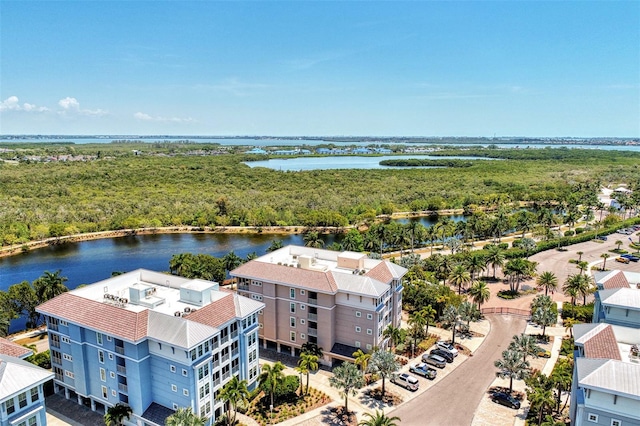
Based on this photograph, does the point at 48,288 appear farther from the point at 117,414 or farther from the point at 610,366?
→ the point at 610,366

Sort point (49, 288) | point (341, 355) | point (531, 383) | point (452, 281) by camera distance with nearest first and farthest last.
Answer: point (531, 383) < point (341, 355) < point (49, 288) < point (452, 281)

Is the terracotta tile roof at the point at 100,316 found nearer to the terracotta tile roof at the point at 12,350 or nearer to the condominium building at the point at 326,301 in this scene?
the terracotta tile roof at the point at 12,350

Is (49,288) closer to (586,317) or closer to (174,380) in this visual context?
(174,380)

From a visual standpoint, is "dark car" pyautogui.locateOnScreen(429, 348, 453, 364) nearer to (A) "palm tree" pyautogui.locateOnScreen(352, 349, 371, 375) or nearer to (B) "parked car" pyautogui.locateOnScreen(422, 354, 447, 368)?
(B) "parked car" pyautogui.locateOnScreen(422, 354, 447, 368)

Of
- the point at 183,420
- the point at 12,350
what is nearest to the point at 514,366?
the point at 183,420

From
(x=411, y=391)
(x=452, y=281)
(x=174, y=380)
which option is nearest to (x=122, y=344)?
(x=174, y=380)

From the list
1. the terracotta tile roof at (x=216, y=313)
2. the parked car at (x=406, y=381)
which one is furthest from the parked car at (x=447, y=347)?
the terracotta tile roof at (x=216, y=313)
